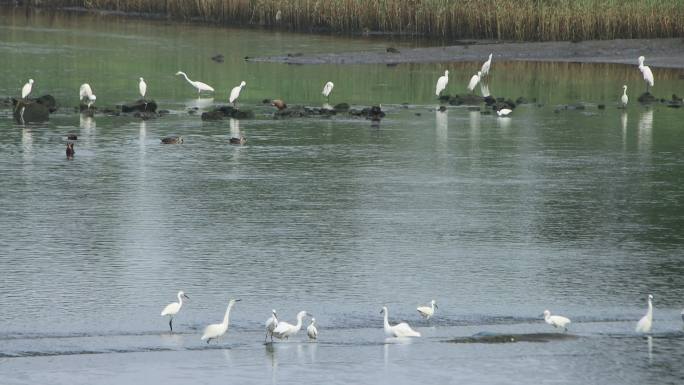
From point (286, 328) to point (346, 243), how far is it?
Answer: 6024mm

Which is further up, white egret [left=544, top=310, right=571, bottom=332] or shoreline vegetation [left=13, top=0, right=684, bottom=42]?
shoreline vegetation [left=13, top=0, right=684, bottom=42]

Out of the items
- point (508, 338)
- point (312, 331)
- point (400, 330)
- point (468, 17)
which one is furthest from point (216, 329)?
point (468, 17)

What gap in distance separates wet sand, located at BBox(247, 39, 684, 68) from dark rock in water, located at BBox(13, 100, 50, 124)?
1848cm

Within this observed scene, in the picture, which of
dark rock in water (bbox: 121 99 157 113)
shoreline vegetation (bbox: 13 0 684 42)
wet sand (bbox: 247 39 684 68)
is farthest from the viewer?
shoreline vegetation (bbox: 13 0 684 42)

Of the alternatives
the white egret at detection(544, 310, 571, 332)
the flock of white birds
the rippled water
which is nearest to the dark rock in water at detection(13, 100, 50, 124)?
the rippled water

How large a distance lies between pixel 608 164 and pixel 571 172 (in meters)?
1.71

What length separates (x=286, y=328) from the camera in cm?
1653

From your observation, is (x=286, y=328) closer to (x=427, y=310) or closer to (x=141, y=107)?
(x=427, y=310)

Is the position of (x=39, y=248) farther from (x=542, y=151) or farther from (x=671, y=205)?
(x=542, y=151)

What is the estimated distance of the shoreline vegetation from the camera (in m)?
61.2

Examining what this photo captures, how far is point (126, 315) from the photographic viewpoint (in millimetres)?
18062

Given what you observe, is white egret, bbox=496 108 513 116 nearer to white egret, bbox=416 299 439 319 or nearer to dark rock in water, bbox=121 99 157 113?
dark rock in water, bbox=121 99 157 113

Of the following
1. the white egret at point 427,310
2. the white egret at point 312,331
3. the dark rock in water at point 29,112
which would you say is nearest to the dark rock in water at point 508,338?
the white egret at point 427,310

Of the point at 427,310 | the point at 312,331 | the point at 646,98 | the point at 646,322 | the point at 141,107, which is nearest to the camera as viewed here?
the point at 312,331
